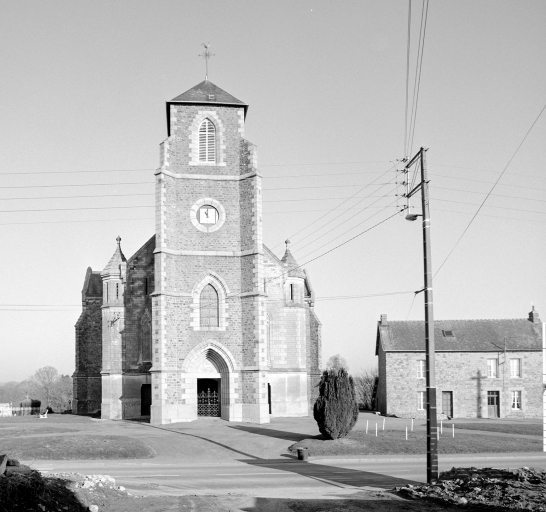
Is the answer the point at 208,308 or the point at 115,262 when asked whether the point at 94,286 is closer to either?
the point at 115,262

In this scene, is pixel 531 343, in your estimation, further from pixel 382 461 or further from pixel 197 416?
pixel 382 461

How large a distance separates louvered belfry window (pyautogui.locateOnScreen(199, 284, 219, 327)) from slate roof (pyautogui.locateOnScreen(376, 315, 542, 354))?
14278mm

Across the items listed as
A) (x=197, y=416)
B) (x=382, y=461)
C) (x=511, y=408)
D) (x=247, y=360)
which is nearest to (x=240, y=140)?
(x=247, y=360)

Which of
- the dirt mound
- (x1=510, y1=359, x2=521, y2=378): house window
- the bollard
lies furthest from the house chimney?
the dirt mound

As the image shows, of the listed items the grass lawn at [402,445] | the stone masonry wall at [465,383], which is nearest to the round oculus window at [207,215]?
the grass lawn at [402,445]

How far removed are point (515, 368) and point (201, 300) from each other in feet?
77.0

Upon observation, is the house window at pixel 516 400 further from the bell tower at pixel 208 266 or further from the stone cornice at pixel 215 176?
the stone cornice at pixel 215 176

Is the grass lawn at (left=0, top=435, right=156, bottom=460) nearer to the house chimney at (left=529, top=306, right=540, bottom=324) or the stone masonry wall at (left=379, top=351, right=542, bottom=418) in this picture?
the stone masonry wall at (left=379, top=351, right=542, bottom=418)

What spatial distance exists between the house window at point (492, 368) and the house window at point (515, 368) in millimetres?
1088

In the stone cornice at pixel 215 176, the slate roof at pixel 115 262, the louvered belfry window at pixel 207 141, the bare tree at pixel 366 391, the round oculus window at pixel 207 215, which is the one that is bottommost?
the bare tree at pixel 366 391

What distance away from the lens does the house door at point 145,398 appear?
4278cm

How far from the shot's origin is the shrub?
2797 centimetres

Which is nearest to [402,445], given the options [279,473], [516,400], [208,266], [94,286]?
[279,473]

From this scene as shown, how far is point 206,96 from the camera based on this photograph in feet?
140
